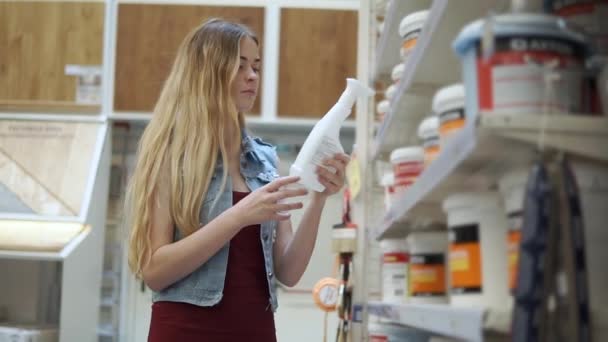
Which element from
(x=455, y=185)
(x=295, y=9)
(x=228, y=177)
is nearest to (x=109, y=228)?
(x=295, y=9)

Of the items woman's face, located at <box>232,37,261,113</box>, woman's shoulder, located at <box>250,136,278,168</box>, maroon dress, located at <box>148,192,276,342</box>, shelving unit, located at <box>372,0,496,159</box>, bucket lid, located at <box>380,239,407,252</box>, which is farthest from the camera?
woman's shoulder, located at <box>250,136,278,168</box>

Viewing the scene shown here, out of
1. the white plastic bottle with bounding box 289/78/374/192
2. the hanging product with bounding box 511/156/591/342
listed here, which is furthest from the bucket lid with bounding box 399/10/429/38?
the hanging product with bounding box 511/156/591/342

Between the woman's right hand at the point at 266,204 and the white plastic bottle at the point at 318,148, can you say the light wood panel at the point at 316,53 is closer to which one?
the white plastic bottle at the point at 318,148

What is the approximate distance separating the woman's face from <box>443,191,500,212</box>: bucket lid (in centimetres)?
88

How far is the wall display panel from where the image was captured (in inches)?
129

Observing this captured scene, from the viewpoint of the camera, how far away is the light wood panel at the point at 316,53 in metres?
3.55

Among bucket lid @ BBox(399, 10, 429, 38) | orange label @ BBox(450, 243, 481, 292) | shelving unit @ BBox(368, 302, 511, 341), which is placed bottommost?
shelving unit @ BBox(368, 302, 511, 341)

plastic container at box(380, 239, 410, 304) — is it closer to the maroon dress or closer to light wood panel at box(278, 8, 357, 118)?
the maroon dress

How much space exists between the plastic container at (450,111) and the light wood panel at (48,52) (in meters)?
2.83

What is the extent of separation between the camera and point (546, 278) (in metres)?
0.69

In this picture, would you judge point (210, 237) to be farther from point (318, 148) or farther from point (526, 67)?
point (526, 67)

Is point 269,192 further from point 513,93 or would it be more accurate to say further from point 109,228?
point 109,228

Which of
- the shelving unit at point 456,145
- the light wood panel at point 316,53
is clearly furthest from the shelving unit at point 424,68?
the light wood panel at point 316,53

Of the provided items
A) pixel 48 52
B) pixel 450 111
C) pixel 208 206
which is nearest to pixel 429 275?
pixel 450 111
